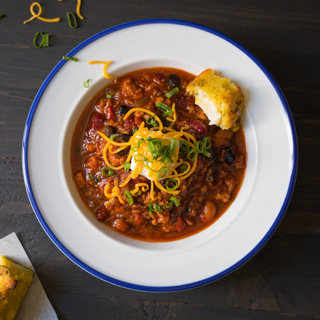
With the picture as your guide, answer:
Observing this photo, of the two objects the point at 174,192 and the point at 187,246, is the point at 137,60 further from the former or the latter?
the point at 187,246

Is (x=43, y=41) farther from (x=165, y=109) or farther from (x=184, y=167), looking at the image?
(x=184, y=167)

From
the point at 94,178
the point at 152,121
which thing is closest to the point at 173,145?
the point at 152,121

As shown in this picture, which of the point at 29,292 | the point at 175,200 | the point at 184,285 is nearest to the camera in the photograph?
the point at 184,285

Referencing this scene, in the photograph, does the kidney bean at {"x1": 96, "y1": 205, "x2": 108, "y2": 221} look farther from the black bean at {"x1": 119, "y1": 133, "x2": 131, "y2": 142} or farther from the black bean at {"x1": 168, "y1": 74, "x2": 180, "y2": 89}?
the black bean at {"x1": 168, "y1": 74, "x2": 180, "y2": 89}

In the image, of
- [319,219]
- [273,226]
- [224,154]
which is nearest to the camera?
[273,226]

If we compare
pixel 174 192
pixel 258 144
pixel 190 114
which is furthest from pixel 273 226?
pixel 190 114

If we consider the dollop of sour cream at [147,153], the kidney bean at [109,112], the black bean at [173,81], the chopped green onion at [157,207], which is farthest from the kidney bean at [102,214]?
the black bean at [173,81]
